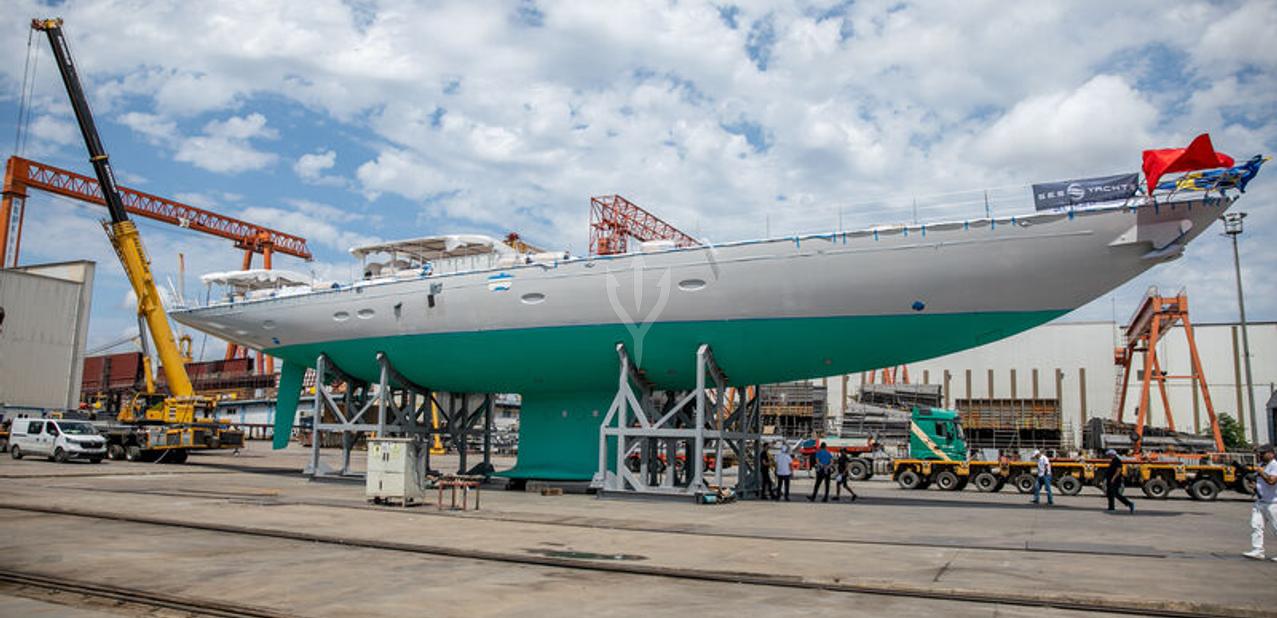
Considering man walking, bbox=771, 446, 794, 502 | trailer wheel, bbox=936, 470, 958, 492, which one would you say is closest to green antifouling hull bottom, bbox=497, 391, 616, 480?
man walking, bbox=771, 446, 794, 502

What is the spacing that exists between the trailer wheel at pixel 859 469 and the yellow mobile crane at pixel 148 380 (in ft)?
77.2

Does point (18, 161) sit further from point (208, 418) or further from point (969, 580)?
point (969, 580)

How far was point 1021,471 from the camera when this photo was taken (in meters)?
26.2

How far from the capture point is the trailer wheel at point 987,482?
2622cm

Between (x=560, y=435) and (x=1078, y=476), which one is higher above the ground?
(x=560, y=435)

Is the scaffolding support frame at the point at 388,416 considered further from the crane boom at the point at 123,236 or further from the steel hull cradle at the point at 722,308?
the crane boom at the point at 123,236

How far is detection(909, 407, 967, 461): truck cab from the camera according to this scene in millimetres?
28656

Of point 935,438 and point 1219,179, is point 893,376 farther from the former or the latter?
point 1219,179

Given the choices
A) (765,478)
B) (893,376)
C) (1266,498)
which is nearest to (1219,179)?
(1266,498)

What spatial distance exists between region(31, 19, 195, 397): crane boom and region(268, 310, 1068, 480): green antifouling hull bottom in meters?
12.2

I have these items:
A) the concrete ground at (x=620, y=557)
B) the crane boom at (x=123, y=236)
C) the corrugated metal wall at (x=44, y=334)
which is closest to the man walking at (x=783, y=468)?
the concrete ground at (x=620, y=557)

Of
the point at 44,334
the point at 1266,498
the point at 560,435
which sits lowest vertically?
the point at 1266,498

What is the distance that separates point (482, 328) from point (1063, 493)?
1805 centimetres

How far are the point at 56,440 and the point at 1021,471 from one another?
31.8 m
